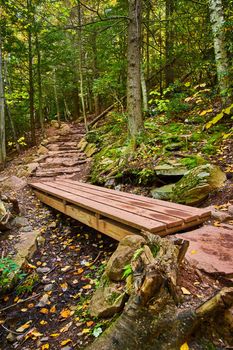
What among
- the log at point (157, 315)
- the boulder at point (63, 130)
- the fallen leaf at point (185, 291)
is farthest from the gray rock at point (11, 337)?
the boulder at point (63, 130)

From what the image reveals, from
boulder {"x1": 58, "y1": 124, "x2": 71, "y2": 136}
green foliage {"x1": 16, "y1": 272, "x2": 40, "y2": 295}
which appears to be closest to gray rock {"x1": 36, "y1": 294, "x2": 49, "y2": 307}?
green foliage {"x1": 16, "y1": 272, "x2": 40, "y2": 295}

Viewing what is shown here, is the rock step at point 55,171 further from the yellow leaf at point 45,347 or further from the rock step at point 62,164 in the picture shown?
the yellow leaf at point 45,347

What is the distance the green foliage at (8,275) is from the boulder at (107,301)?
4.21 feet

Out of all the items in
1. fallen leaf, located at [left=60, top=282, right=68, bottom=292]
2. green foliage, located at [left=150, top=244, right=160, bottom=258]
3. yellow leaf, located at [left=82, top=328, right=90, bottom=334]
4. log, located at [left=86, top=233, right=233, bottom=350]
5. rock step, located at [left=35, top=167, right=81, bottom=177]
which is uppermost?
rock step, located at [left=35, top=167, right=81, bottom=177]

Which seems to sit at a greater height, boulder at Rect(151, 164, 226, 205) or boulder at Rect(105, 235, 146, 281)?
boulder at Rect(151, 164, 226, 205)

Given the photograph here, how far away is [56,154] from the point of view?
34.2 ft

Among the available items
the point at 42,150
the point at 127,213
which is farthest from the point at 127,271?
the point at 42,150

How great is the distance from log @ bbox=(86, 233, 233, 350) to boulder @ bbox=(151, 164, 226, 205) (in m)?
2.62

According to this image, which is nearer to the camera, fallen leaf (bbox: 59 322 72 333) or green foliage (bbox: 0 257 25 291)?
fallen leaf (bbox: 59 322 72 333)

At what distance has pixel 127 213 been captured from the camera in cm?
331

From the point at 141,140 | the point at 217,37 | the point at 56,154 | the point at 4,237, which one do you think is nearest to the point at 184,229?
the point at 4,237

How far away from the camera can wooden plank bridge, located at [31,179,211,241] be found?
2.93 m

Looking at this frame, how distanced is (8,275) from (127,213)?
1.78 m

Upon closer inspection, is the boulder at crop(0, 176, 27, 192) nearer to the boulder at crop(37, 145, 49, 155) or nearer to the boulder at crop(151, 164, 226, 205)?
the boulder at crop(37, 145, 49, 155)
